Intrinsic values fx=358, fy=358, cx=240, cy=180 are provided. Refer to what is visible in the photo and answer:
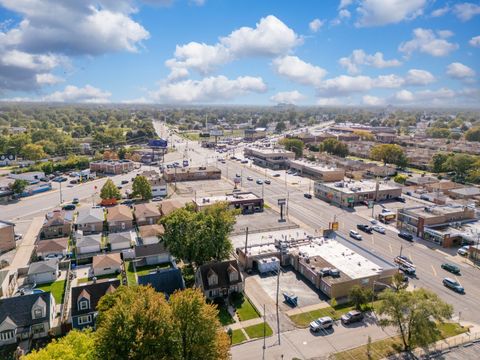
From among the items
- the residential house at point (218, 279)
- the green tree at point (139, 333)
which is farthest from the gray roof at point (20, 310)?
the residential house at point (218, 279)

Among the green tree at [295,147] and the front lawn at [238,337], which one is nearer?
the front lawn at [238,337]

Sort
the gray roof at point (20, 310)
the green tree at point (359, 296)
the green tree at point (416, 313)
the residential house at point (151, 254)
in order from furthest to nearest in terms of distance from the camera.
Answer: the residential house at point (151, 254), the green tree at point (359, 296), the gray roof at point (20, 310), the green tree at point (416, 313)

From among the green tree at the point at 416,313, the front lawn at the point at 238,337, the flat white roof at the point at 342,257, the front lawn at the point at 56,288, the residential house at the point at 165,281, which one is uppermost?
the green tree at the point at 416,313

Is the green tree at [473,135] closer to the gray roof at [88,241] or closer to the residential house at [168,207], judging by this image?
the residential house at [168,207]

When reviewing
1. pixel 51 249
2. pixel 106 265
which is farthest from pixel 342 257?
pixel 51 249

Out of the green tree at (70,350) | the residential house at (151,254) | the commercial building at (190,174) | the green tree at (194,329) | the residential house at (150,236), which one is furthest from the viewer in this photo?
the commercial building at (190,174)

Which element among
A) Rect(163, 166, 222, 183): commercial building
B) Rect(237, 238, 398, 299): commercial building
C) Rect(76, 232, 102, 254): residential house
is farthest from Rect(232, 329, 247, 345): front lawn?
Rect(163, 166, 222, 183): commercial building

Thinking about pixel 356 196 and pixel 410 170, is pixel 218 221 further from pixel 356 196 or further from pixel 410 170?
pixel 410 170

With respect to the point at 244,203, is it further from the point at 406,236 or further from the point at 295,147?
the point at 295,147
